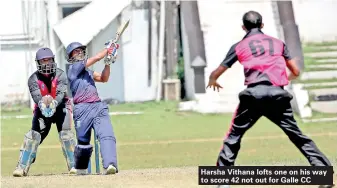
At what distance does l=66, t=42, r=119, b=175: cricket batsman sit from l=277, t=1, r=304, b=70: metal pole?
36.0ft

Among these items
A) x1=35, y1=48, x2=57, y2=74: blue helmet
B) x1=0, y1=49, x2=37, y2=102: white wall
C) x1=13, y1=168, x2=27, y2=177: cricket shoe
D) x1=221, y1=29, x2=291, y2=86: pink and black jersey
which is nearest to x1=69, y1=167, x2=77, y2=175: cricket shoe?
x1=13, y1=168, x2=27, y2=177: cricket shoe

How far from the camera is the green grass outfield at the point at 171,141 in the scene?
1508 centimetres

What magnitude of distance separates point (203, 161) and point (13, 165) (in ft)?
9.94

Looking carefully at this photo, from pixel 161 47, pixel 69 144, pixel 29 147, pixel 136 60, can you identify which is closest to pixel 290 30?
pixel 161 47

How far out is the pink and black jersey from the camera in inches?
A: 353

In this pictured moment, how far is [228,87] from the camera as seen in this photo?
70.2 ft

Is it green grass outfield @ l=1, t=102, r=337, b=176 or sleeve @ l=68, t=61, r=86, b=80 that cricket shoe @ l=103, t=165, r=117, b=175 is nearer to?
sleeve @ l=68, t=61, r=86, b=80

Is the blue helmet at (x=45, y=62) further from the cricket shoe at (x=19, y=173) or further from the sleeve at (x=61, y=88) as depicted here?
the cricket shoe at (x=19, y=173)

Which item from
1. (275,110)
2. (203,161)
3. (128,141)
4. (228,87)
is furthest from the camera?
(228,87)

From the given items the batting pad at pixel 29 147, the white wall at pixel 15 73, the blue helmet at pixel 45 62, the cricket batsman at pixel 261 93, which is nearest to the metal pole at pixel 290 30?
the white wall at pixel 15 73

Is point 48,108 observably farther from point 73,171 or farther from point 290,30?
point 290,30

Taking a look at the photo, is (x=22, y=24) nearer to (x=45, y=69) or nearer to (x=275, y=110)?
(x=45, y=69)

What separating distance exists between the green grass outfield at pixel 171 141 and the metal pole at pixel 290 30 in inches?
92.1

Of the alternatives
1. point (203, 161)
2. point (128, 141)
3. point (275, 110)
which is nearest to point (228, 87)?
point (128, 141)
